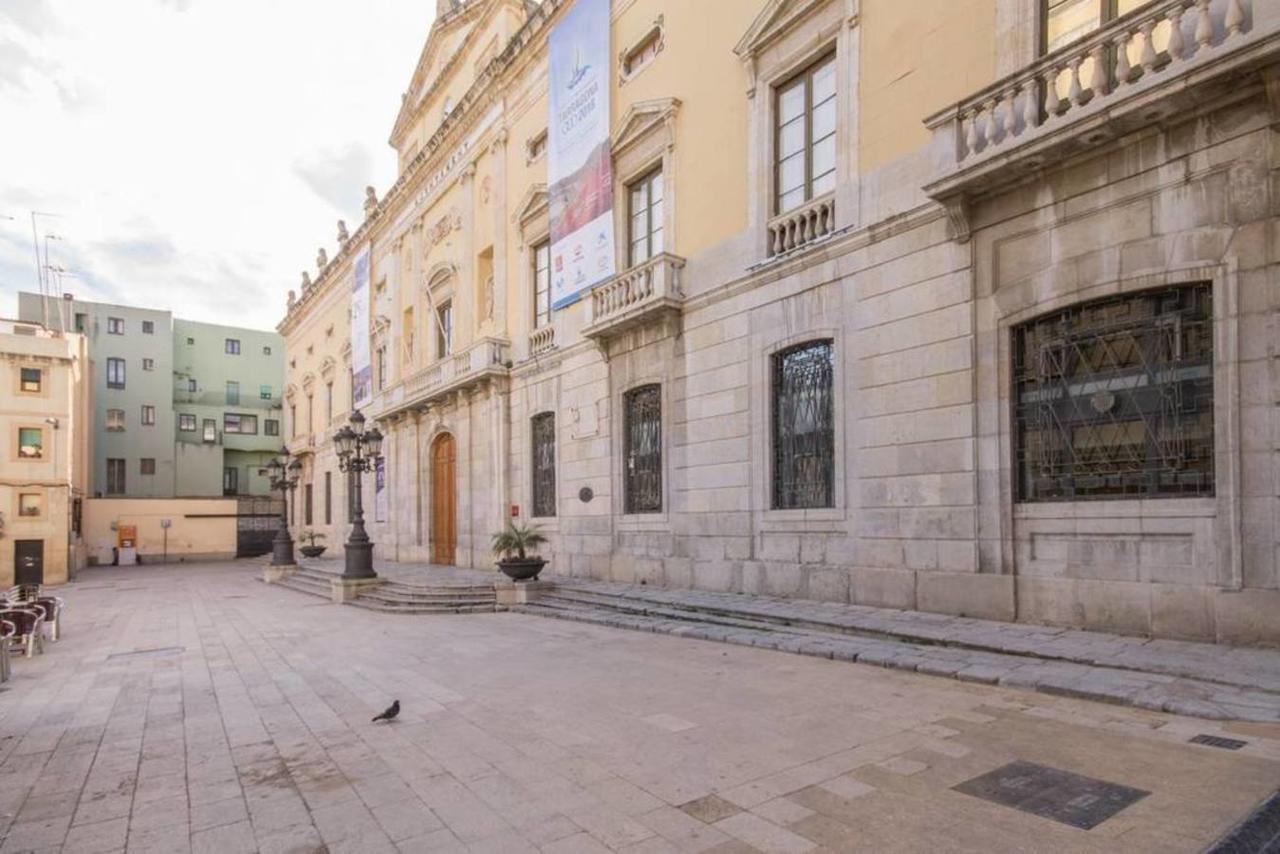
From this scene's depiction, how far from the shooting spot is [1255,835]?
3277mm

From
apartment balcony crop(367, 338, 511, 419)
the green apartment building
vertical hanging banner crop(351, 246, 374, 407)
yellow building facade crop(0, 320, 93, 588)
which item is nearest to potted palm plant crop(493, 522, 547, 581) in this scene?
apartment balcony crop(367, 338, 511, 419)

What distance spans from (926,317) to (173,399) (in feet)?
151

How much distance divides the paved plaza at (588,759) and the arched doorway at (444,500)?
1355cm

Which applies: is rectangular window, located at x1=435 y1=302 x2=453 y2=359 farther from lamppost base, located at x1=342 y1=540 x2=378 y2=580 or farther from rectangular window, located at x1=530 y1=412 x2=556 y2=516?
lamppost base, located at x1=342 y1=540 x2=378 y2=580

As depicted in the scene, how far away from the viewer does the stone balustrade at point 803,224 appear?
10508 millimetres

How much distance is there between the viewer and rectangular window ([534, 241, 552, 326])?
1812 centimetres

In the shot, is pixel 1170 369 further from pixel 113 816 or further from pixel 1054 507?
pixel 113 816

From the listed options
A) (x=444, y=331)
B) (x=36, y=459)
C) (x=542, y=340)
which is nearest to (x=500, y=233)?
(x=542, y=340)

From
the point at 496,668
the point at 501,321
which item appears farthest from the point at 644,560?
the point at 501,321

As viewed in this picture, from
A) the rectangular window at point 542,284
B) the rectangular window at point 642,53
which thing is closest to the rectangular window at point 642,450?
the rectangular window at point 542,284

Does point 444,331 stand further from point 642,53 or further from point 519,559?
point 519,559

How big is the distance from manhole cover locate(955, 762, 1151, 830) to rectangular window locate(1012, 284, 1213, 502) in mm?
4077

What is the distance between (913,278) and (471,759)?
7.51m

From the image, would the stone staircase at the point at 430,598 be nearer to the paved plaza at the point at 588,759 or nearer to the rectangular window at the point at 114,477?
the paved plaza at the point at 588,759
